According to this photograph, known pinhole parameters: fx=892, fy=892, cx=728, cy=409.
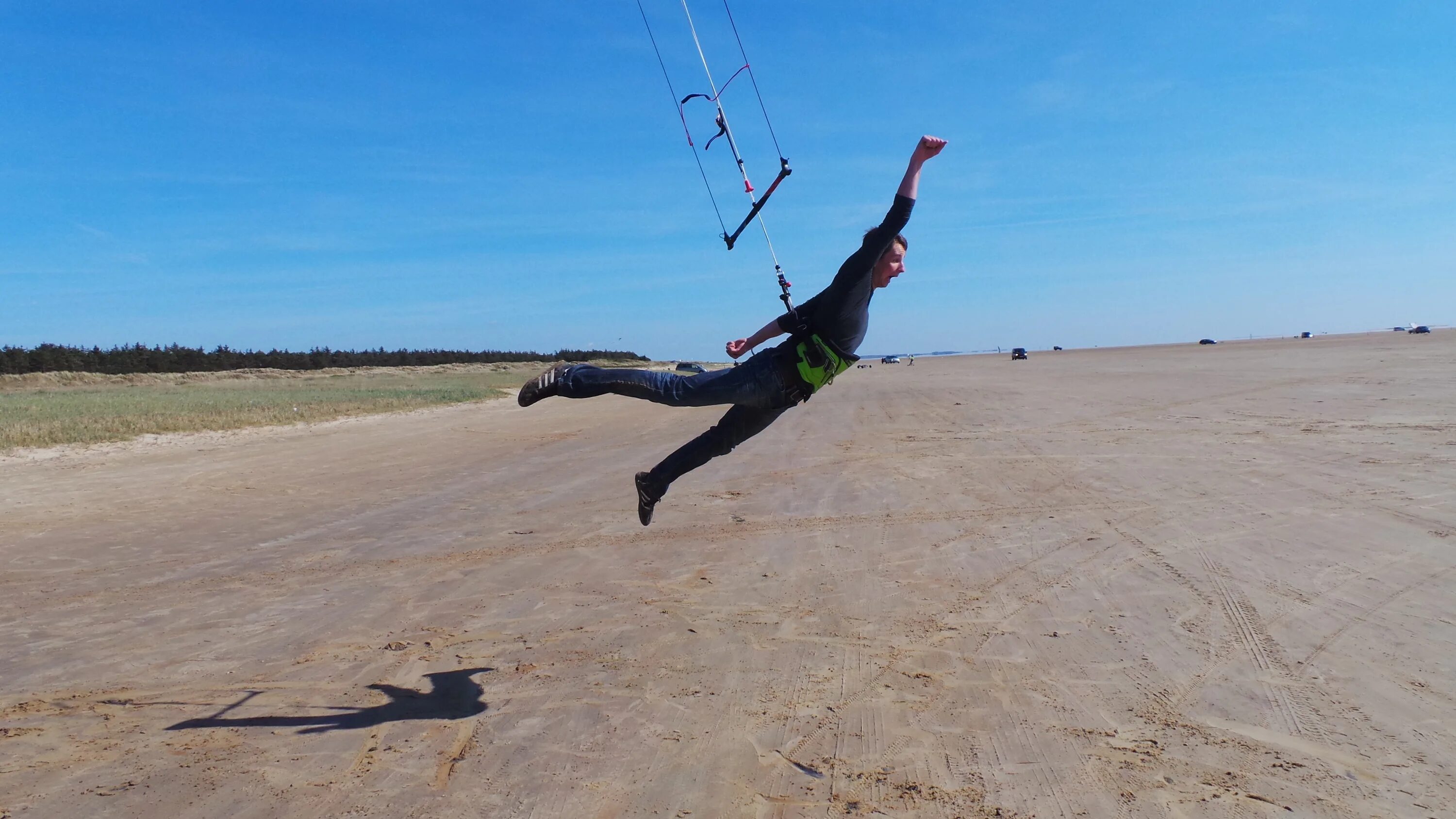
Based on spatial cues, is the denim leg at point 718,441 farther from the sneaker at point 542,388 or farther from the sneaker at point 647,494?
the sneaker at point 542,388

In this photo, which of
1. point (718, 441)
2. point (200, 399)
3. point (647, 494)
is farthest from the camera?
point (200, 399)

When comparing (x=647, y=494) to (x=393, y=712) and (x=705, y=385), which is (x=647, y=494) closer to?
(x=705, y=385)

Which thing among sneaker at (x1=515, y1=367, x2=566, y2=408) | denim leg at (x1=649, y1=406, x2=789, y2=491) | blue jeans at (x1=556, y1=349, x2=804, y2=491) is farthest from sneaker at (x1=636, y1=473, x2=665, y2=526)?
sneaker at (x1=515, y1=367, x2=566, y2=408)

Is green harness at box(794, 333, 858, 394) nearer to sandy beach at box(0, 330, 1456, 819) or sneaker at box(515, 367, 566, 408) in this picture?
sneaker at box(515, 367, 566, 408)

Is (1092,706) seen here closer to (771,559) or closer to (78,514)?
(771,559)

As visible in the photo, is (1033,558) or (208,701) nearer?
(208,701)

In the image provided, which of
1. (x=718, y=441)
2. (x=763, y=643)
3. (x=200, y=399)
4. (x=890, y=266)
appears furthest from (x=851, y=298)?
(x=200, y=399)

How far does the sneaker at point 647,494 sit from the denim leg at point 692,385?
1.02m

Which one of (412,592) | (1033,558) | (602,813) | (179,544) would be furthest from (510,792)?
(179,544)

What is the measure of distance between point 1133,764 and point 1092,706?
2.04 feet

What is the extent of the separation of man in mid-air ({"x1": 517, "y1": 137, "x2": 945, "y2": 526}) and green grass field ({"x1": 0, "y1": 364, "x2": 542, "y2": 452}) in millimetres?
16741

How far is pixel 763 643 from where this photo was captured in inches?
235

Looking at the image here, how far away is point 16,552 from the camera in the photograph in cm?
920

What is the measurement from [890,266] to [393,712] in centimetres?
392
